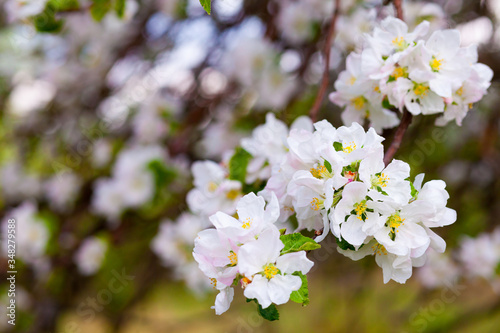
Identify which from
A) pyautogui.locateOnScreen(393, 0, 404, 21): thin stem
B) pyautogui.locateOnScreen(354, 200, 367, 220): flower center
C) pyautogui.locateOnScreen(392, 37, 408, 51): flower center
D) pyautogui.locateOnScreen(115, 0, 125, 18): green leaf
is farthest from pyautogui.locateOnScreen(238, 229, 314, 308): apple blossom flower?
pyautogui.locateOnScreen(115, 0, 125, 18): green leaf

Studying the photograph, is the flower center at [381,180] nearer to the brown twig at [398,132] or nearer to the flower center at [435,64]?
the brown twig at [398,132]

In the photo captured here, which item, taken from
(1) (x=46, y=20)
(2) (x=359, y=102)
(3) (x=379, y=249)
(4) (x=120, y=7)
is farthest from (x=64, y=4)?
(3) (x=379, y=249)

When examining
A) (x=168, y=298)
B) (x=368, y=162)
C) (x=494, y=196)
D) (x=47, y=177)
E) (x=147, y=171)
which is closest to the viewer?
(x=368, y=162)

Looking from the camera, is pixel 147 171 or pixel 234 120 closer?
pixel 147 171

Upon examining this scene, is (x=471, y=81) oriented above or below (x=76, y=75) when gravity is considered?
above

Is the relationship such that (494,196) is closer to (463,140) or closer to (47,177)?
(463,140)

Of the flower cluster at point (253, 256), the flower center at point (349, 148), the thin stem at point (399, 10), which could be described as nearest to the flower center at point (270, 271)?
the flower cluster at point (253, 256)

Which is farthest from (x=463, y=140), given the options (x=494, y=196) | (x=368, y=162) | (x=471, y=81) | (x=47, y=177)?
(x=47, y=177)
